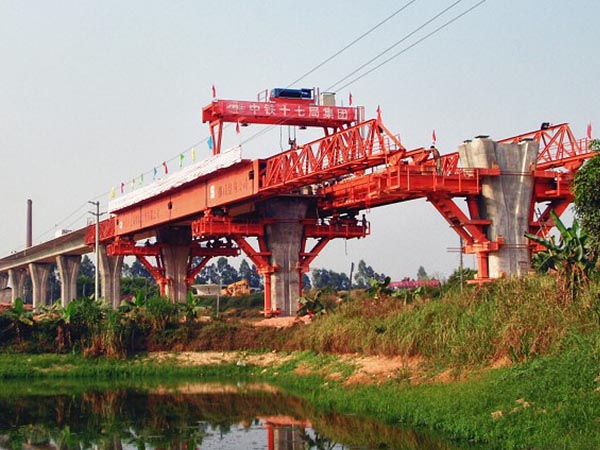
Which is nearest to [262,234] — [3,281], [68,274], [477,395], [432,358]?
[432,358]

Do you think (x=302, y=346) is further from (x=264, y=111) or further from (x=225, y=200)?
(x=264, y=111)

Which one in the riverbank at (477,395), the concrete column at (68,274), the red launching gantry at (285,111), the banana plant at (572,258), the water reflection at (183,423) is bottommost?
the water reflection at (183,423)

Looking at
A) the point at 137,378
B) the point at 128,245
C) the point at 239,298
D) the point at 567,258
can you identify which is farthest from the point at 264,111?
the point at 239,298

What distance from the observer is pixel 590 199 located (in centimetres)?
2725

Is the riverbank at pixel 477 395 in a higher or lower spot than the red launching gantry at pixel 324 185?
lower

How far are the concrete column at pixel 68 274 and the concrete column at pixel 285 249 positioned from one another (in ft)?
178

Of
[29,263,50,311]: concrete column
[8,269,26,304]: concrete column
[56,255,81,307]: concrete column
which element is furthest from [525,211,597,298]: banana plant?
[8,269,26,304]: concrete column

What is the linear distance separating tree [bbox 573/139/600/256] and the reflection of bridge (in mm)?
16167

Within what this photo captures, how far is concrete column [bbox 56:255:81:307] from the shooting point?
10550 cm

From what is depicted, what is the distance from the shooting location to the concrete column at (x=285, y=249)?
2238 inches

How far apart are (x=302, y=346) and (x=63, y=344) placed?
14.4 metres

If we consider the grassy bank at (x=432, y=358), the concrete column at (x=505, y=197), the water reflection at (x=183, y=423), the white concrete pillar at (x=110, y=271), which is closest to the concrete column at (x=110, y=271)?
the white concrete pillar at (x=110, y=271)

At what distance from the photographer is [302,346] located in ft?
144

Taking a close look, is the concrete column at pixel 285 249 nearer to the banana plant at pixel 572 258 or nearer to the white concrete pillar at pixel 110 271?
the banana plant at pixel 572 258
